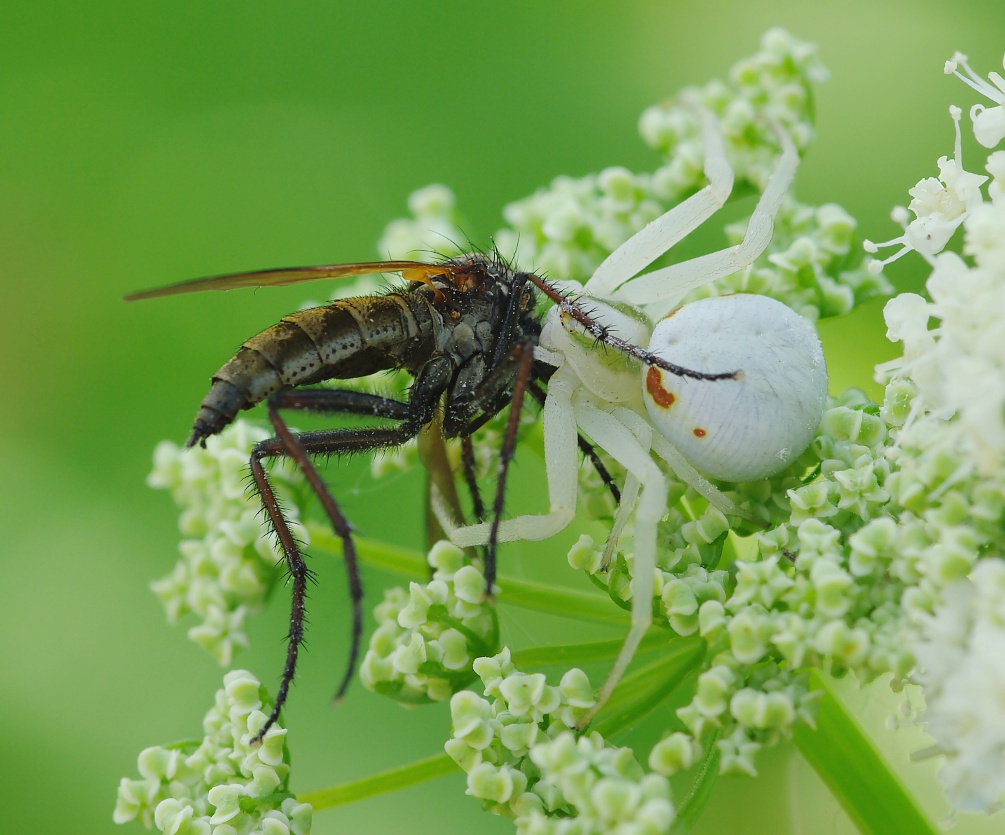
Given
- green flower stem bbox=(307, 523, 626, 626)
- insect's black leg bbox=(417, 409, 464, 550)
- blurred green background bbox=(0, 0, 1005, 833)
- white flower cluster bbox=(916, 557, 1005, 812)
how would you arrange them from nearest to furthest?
white flower cluster bbox=(916, 557, 1005, 812) → green flower stem bbox=(307, 523, 626, 626) → insect's black leg bbox=(417, 409, 464, 550) → blurred green background bbox=(0, 0, 1005, 833)

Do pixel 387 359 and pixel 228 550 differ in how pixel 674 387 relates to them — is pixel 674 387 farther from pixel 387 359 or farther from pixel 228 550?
pixel 228 550

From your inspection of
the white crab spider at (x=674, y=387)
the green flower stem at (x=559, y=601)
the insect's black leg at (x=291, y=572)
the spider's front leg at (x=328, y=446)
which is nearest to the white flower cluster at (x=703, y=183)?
the white crab spider at (x=674, y=387)

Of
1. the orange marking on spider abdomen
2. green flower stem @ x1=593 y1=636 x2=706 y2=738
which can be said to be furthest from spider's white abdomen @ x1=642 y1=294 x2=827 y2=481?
green flower stem @ x1=593 y1=636 x2=706 y2=738

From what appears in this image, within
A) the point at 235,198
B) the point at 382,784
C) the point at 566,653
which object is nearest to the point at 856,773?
the point at 566,653

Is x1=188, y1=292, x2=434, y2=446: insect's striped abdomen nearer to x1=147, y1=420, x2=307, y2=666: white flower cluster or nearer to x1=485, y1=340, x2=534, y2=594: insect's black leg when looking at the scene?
x1=147, y1=420, x2=307, y2=666: white flower cluster

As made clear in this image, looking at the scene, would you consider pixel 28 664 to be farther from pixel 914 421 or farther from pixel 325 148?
pixel 914 421

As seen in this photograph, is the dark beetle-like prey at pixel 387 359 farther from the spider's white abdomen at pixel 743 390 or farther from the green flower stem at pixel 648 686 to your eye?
the green flower stem at pixel 648 686
